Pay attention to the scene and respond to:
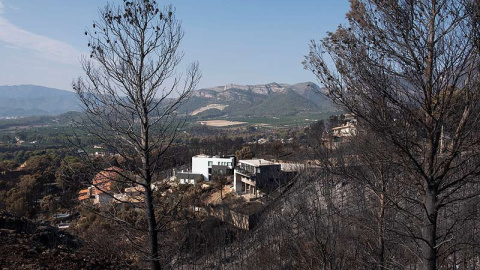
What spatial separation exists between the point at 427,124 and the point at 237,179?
69.3 feet

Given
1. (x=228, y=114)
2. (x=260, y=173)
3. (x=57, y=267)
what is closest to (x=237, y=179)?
(x=260, y=173)

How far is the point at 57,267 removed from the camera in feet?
21.5

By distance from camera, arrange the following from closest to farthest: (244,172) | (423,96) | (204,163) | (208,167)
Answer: (423,96)
(244,172)
(208,167)
(204,163)

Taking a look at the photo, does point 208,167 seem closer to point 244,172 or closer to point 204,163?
point 204,163

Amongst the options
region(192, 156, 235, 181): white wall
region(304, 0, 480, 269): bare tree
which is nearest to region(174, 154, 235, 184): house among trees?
region(192, 156, 235, 181): white wall

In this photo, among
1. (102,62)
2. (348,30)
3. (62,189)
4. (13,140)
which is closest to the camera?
(348,30)

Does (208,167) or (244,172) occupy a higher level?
(244,172)

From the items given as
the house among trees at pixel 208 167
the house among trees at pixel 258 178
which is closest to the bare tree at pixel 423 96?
the house among trees at pixel 258 178

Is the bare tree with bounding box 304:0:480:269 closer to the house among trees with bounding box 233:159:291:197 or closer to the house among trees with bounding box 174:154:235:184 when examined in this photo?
the house among trees with bounding box 233:159:291:197

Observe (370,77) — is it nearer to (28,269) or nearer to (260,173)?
(28,269)

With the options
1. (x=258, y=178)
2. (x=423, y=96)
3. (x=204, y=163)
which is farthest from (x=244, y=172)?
(x=423, y=96)

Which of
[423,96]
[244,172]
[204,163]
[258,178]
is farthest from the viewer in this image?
[204,163]

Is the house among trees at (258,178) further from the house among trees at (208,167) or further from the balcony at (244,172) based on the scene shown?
the house among trees at (208,167)

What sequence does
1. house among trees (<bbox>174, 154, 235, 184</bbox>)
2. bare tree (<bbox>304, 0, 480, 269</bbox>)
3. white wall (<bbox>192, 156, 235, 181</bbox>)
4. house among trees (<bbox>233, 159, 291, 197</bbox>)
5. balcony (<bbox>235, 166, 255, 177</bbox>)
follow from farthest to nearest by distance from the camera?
white wall (<bbox>192, 156, 235, 181</bbox>) < house among trees (<bbox>174, 154, 235, 184</bbox>) < balcony (<bbox>235, 166, 255, 177</bbox>) < house among trees (<bbox>233, 159, 291, 197</bbox>) < bare tree (<bbox>304, 0, 480, 269</bbox>)
